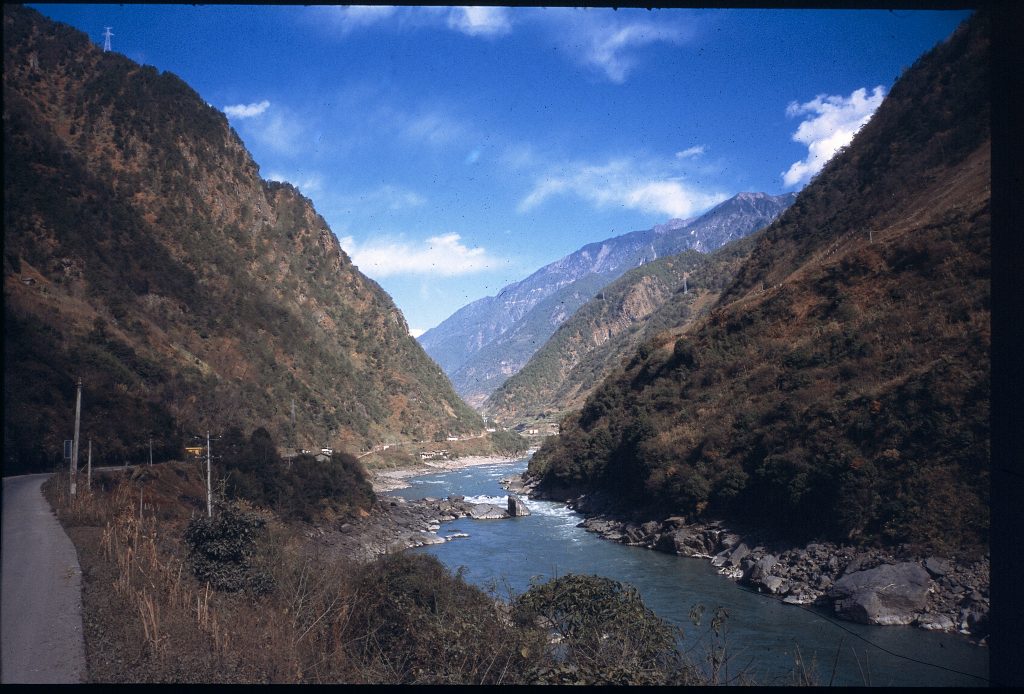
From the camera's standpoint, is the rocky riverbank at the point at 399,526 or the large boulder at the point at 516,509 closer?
the rocky riverbank at the point at 399,526

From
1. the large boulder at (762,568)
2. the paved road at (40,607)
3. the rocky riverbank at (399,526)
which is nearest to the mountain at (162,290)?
the rocky riverbank at (399,526)

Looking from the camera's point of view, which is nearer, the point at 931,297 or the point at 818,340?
the point at 931,297

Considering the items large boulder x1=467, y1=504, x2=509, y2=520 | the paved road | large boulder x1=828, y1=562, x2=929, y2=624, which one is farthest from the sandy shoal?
the paved road

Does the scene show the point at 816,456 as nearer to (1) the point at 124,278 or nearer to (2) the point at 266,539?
(2) the point at 266,539

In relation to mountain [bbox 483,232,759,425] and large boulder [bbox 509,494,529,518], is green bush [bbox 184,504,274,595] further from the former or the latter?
mountain [bbox 483,232,759,425]

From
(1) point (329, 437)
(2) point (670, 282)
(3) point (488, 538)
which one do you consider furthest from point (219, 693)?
(2) point (670, 282)

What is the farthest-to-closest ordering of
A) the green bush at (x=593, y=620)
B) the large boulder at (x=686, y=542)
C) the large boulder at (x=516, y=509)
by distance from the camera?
the large boulder at (x=516, y=509) < the large boulder at (x=686, y=542) < the green bush at (x=593, y=620)

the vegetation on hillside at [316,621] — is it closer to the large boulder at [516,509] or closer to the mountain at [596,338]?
the large boulder at [516,509]
